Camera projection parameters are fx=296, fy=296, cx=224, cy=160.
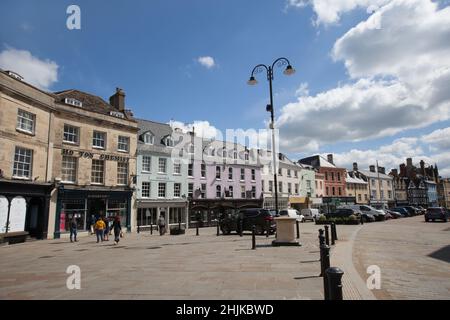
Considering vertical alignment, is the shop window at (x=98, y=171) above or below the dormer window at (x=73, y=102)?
below

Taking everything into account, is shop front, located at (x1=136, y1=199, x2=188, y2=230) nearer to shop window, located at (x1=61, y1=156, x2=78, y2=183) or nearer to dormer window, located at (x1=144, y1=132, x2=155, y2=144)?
dormer window, located at (x1=144, y1=132, x2=155, y2=144)

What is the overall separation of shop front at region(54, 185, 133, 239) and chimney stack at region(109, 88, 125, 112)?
912 cm

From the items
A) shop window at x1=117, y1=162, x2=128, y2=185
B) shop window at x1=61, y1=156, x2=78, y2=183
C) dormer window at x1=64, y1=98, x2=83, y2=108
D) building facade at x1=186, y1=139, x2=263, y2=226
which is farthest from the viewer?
building facade at x1=186, y1=139, x2=263, y2=226

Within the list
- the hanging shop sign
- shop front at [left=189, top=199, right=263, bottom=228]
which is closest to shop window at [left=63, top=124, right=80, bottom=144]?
the hanging shop sign

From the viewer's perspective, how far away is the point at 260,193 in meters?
42.5

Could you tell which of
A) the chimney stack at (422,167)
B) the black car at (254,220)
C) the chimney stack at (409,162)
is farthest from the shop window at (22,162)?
the chimney stack at (422,167)

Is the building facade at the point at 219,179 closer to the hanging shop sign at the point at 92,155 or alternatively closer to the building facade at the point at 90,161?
the building facade at the point at 90,161

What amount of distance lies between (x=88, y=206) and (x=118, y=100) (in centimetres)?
1164

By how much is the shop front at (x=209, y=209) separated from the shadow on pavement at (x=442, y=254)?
79.5 feet

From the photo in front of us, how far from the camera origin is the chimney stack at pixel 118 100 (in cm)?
3034

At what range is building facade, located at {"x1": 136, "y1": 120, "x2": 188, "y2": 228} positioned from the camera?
2977cm

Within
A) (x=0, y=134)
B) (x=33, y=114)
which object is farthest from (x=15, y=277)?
(x=33, y=114)

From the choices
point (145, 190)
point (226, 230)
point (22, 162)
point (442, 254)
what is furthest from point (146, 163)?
point (442, 254)
